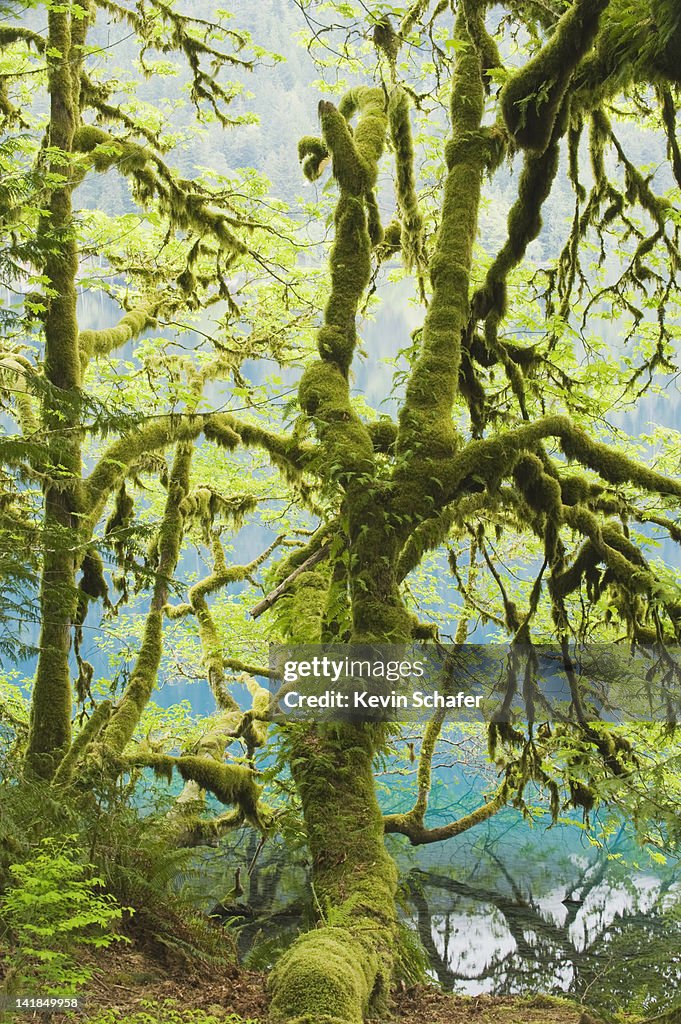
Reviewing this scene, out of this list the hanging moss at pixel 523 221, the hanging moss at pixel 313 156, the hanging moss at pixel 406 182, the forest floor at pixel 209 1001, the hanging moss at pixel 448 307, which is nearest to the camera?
the forest floor at pixel 209 1001

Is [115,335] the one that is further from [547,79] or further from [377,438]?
[547,79]

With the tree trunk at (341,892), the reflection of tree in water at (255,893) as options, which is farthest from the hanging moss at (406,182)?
the reflection of tree in water at (255,893)

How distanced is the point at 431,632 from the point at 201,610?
3995 mm

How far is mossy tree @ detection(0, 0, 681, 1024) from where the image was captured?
14.0 ft

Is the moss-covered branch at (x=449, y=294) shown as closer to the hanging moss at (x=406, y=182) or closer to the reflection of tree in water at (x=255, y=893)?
the hanging moss at (x=406, y=182)

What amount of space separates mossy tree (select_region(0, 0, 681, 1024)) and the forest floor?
0.44 metres

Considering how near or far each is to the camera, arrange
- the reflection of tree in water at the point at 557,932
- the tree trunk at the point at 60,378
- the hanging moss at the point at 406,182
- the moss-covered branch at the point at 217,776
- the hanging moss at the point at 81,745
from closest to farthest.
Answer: the hanging moss at the point at 81,745 < the hanging moss at the point at 406,182 < the tree trunk at the point at 60,378 < the moss-covered branch at the point at 217,776 < the reflection of tree in water at the point at 557,932

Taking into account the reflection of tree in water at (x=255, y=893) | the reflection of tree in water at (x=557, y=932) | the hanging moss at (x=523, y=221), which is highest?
the hanging moss at (x=523, y=221)

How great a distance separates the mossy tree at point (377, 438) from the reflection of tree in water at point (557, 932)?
3992 mm

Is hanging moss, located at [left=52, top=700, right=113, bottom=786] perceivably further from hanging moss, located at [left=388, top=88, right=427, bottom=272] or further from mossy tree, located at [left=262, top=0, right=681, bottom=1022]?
hanging moss, located at [left=388, top=88, right=427, bottom=272]

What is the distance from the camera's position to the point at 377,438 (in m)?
5.94

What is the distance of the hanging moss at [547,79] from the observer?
14.0ft

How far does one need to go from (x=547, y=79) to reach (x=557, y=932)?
1312 cm

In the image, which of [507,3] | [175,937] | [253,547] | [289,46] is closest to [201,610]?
[175,937]
